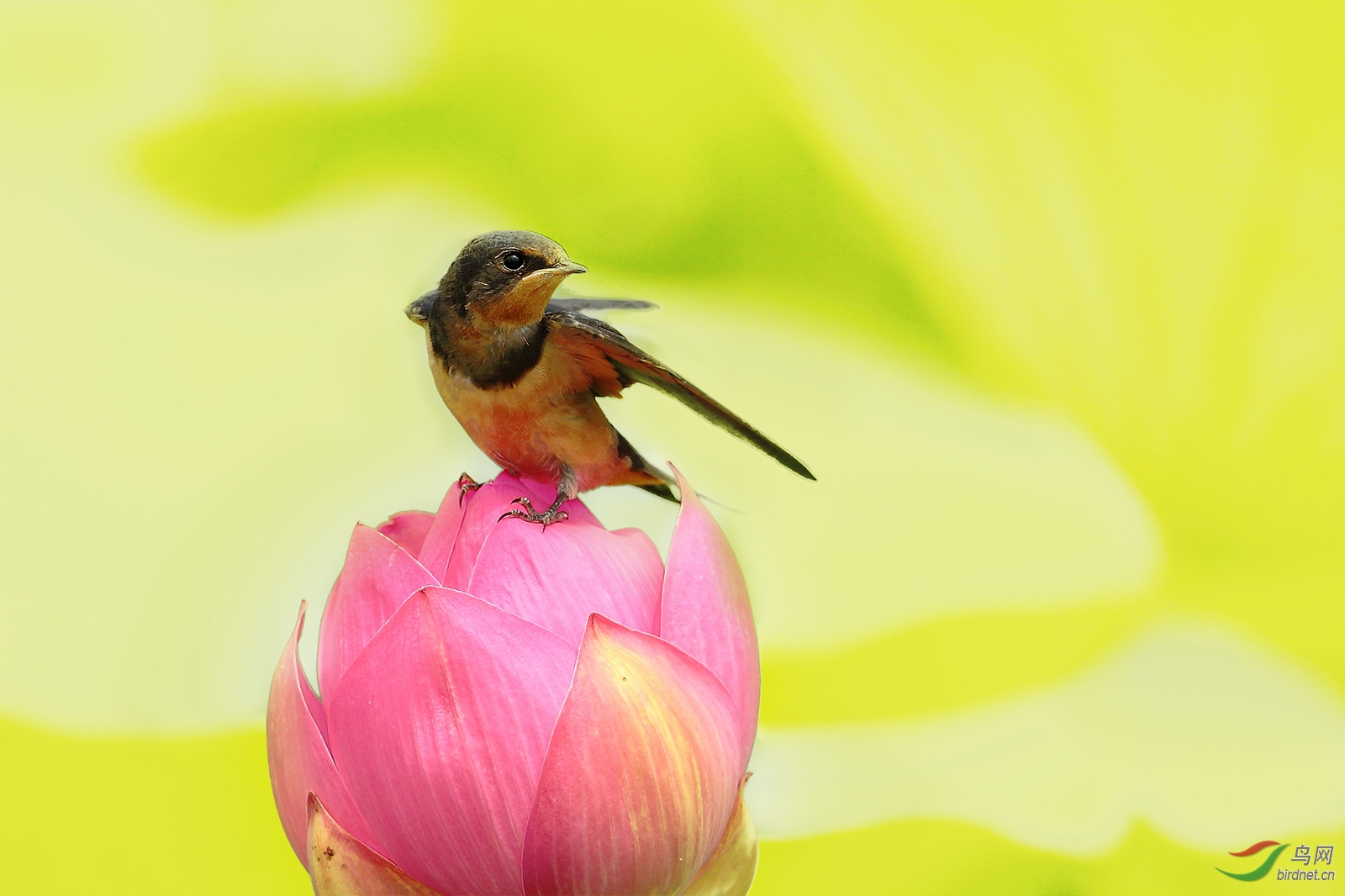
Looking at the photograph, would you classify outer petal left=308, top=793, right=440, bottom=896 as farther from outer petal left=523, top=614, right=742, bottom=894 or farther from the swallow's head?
the swallow's head

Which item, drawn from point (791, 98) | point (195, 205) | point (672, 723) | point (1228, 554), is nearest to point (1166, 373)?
point (1228, 554)

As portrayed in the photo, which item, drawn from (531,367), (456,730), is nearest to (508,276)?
(531,367)

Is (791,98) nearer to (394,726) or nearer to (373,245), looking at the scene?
(373,245)

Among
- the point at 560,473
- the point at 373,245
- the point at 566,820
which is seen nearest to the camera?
the point at 566,820

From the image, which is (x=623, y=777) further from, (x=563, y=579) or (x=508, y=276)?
(x=508, y=276)

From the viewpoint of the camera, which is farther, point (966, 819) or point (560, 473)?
point (966, 819)

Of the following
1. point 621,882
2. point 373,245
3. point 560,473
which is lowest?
point 621,882

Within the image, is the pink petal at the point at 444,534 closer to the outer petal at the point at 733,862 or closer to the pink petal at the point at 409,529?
the pink petal at the point at 409,529
